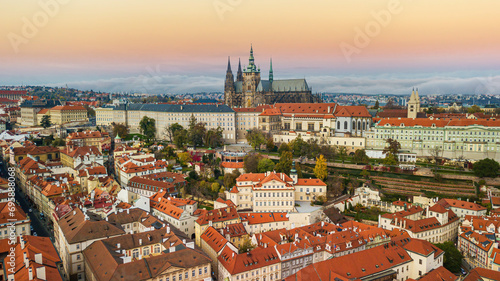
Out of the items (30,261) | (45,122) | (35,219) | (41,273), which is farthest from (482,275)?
(45,122)

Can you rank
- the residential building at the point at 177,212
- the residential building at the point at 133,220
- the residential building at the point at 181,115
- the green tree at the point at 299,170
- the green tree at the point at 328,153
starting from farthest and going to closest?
1. the residential building at the point at 181,115
2. the green tree at the point at 328,153
3. the green tree at the point at 299,170
4. the residential building at the point at 177,212
5. the residential building at the point at 133,220

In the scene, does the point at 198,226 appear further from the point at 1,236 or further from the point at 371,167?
the point at 371,167

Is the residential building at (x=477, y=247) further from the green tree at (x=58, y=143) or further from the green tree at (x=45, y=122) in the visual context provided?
the green tree at (x=45, y=122)

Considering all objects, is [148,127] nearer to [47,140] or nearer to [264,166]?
[47,140]

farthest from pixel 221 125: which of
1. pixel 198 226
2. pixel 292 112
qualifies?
pixel 198 226

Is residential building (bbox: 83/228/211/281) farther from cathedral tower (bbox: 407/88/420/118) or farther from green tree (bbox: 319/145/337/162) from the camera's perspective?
cathedral tower (bbox: 407/88/420/118)

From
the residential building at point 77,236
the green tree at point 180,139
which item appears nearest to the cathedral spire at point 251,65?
the green tree at point 180,139

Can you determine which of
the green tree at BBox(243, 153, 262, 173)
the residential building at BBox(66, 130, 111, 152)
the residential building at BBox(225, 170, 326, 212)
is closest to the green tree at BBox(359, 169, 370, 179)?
the residential building at BBox(225, 170, 326, 212)
